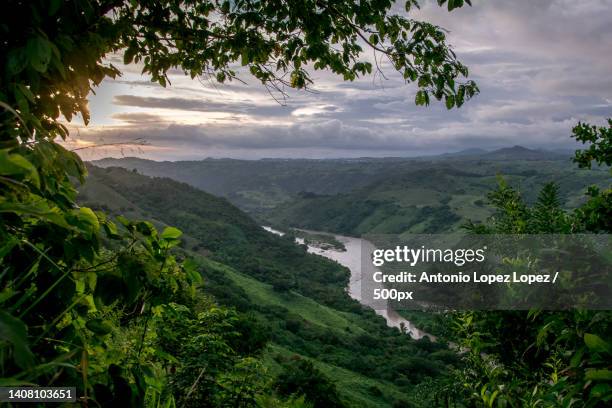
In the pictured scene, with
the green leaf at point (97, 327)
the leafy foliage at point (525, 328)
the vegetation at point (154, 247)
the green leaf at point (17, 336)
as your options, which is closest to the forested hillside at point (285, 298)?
the leafy foliage at point (525, 328)

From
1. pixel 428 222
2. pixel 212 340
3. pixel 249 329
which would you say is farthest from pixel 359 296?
pixel 212 340

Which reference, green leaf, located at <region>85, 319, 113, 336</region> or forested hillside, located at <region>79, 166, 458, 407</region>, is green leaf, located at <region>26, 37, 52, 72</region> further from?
forested hillside, located at <region>79, 166, 458, 407</region>

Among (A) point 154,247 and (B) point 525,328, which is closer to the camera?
(A) point 154,247

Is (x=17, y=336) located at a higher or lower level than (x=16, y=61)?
lower

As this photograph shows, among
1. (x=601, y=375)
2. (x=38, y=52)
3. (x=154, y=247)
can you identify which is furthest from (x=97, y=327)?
(x=601, y=375)

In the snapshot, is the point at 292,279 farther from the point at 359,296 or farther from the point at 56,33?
the point at 56,33

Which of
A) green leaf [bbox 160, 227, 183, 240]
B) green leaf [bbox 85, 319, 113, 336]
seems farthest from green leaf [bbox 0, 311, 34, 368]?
green leaf [bbox 160, 227, 183, 240]

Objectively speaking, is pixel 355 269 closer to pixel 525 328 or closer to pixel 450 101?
pixel 525 328
